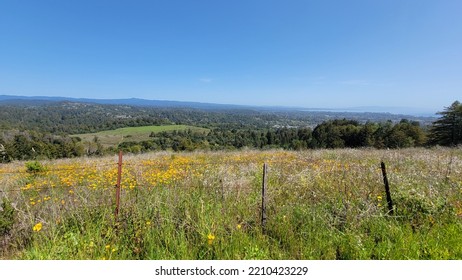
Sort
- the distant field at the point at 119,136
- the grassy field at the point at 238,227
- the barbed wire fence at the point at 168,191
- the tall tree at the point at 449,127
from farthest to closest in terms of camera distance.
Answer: the distant field at the point at 119,136
the tall tree at the point at 449,127
the barbed wire fence at the point at 168,191
the grassy field at the point at 238,227

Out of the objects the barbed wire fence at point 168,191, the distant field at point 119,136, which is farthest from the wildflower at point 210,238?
the distant field at point 119,136

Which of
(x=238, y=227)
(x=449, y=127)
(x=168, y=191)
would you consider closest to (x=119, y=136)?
(x=449, y=127)

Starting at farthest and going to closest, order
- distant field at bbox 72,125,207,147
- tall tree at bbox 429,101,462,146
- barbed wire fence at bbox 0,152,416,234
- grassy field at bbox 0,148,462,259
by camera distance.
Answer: distant field at bbox 72,125,207,147 < tall tree at bbox 429,101,462,146 < barbed wire fence at bbox 0,152,416,234 < grassy field at bbox 0,148,462,259

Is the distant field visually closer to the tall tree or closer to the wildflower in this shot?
→ the tall tree

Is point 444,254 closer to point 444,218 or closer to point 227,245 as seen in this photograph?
point 444,218

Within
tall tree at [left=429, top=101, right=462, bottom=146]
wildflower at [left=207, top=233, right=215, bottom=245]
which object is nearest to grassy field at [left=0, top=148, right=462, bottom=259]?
wildflower at [left=207, top=233, right=215, bottom=245]

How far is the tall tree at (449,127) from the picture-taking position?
29047mm

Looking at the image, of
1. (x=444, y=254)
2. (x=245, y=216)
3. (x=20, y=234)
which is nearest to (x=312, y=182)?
(x=245, y=216)

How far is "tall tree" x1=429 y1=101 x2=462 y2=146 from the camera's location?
2905cm

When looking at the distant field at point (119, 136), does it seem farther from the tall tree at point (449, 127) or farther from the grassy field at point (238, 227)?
the grassy field at point (238, 227)

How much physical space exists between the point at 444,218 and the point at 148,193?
513 centimetres

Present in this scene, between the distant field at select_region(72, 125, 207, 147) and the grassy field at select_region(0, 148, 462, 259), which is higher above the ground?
the grassy field at select_region(0, 148, 462, 259)

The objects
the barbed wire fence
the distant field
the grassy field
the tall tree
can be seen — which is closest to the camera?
the grassy field

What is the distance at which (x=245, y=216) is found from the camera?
153 inches
